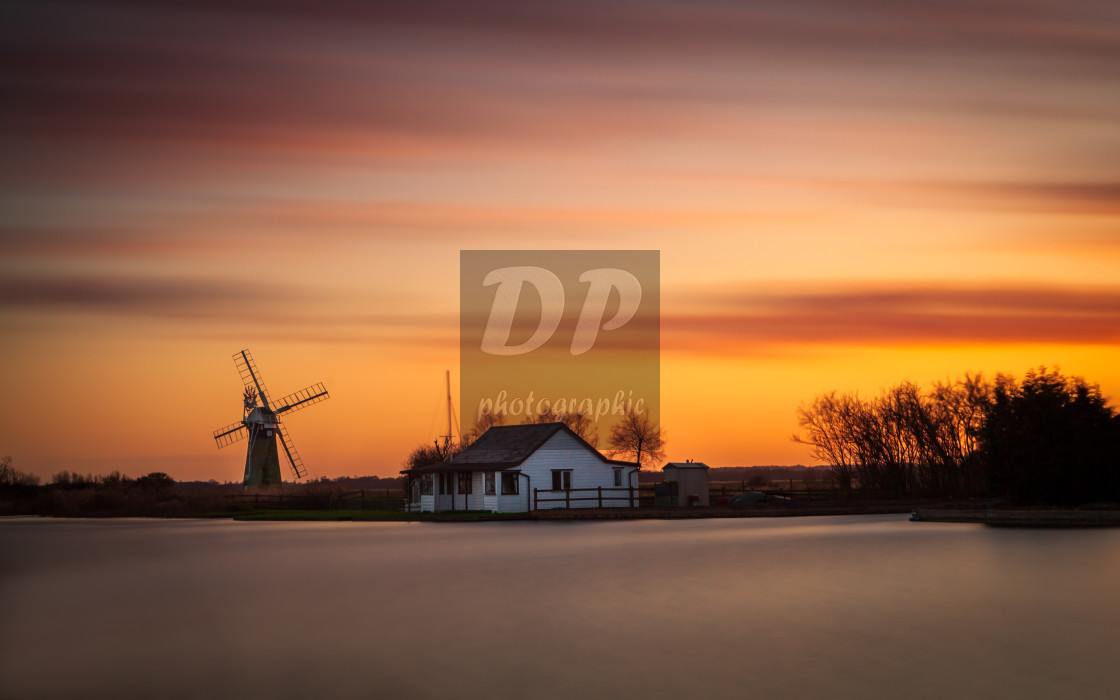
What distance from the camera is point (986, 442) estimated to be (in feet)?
147

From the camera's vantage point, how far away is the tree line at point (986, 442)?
37.5 m

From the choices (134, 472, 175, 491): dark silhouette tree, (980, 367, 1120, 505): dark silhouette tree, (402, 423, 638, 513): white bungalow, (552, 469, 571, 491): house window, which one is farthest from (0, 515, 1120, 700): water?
(134, 472, 175, 491): dark silhouette tree

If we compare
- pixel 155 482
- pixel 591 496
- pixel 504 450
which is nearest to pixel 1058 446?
pixel 591 496

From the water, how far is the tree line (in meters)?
6.56

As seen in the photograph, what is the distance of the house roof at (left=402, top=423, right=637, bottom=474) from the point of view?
52.1 meters

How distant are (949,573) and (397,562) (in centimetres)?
1313

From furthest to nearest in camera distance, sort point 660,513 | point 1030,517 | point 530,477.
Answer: point 530,477 → point 660,513 → point 1030,517

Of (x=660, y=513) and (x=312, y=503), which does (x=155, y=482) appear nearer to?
(x=312, y=503)

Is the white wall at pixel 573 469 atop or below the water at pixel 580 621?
atop

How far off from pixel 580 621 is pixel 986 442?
1302 inches

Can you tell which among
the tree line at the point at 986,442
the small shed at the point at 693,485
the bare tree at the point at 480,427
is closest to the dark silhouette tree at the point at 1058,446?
the tree line at the point at 986,442

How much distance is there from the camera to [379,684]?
12.1 m

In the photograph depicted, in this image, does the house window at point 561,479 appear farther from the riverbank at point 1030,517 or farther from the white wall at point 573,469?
the riverbank at point 1030,517

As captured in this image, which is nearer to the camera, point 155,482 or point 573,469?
point 573,469
